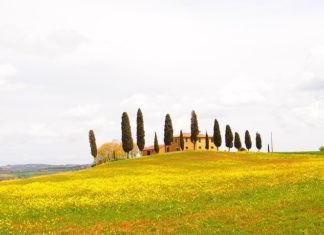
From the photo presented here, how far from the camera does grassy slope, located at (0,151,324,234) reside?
26.4 m

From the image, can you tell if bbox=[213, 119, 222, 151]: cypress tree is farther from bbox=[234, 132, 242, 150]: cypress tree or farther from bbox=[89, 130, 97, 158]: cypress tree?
bbox=[89, 130, 97, 158]: cypress tree

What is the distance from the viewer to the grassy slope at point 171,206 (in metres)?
26.4

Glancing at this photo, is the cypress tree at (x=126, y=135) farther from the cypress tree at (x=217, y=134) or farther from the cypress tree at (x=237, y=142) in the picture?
the cypress tree at (x=237, y=142)

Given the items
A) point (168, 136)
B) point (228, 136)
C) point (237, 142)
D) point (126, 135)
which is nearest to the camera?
point (126, 135)

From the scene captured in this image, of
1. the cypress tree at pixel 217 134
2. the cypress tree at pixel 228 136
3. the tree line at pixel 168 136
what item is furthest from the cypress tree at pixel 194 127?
the cypress tree at pixel 228 136

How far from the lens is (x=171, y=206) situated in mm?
35625

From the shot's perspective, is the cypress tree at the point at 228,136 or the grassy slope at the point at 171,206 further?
the cypress tree at the point at 228,136

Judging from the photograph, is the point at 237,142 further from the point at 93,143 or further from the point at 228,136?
the point at 93,143

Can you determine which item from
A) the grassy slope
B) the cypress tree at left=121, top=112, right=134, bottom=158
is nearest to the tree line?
the cypress tree at left=121, top=112, right=134, bottom=158

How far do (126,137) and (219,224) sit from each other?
9417cm

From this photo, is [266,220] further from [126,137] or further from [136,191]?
[126,137]

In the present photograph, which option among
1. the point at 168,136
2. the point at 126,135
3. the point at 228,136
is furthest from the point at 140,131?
the point at 228,136

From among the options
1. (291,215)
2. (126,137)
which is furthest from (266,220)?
(126,137)

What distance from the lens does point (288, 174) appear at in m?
51.3
